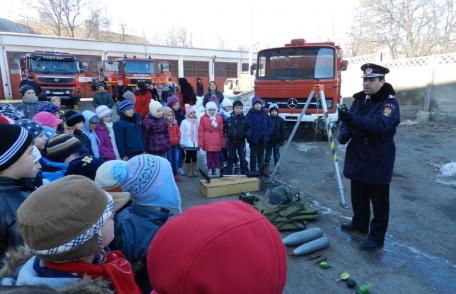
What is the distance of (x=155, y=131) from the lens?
5.90 meters

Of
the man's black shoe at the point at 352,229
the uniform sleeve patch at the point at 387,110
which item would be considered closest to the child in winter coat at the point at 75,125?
the man's black shoe at the point at 352,229

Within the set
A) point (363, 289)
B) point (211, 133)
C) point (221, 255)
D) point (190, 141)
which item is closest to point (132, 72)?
point (190, 141)

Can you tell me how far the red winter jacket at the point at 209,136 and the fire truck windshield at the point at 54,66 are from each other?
43.9ft

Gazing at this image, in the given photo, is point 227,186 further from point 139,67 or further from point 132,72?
point 139,67

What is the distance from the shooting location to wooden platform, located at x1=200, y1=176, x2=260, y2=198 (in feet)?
17.6

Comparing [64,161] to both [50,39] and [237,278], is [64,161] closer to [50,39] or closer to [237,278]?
[237,278]

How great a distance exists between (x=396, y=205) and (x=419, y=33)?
22659 millimetres

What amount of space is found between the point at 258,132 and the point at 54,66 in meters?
14.4

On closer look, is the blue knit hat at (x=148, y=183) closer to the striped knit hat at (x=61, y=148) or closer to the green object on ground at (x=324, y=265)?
the striped knit hat at (x=61, y=148)

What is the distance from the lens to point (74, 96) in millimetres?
16578

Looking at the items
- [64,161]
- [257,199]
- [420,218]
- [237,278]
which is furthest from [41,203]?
[420,218]

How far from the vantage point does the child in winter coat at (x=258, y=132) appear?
6.51 m

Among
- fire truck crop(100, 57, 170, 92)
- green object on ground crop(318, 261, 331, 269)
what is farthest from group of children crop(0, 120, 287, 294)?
fire truck crop(100, 57, 170, 92)

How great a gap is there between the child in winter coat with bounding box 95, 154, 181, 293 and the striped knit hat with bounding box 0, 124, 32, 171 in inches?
20.6
